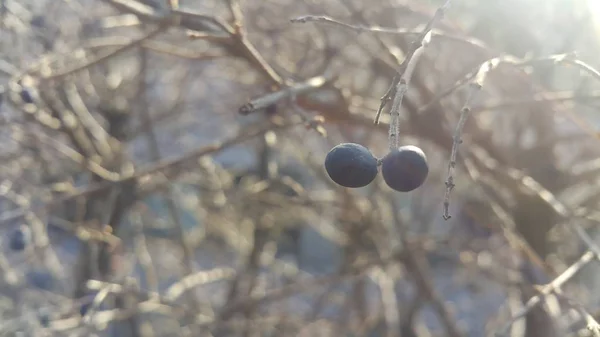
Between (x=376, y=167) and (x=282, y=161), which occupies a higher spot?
(x=376, y=167)

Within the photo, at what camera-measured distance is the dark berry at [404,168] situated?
40.3 inches

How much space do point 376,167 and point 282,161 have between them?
145 inches

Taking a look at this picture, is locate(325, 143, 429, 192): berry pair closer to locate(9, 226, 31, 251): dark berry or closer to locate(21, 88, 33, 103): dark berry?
locate(21, 88, 33, 103): dark berry

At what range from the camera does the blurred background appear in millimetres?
2443

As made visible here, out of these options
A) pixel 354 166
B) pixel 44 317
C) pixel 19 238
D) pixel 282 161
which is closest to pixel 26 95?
pixel 19 238

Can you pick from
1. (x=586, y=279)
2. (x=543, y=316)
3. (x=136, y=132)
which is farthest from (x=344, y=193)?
(x=586, y=279)

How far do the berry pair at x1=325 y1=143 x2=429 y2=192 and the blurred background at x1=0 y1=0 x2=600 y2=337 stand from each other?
69cm

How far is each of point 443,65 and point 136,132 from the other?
2.04m

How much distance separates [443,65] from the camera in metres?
3.79

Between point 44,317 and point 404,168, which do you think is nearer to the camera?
point 404,168

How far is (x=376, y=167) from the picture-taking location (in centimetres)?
110

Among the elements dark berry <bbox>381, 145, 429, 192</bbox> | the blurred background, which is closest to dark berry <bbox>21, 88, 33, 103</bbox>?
the blurred background

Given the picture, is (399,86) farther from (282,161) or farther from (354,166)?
(282,161)

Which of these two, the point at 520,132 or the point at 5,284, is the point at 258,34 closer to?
the point at 520,132
